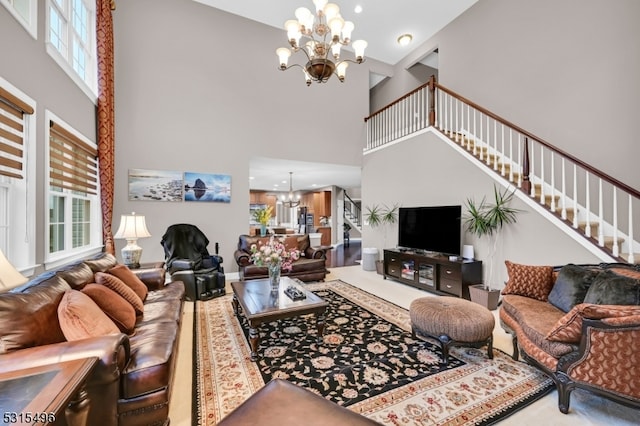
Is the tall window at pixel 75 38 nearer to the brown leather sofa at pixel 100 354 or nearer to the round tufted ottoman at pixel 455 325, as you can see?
the brown leather sofa at pixel 100 354

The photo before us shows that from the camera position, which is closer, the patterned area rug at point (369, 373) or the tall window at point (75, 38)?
the patterned area rug at point (369, 373)

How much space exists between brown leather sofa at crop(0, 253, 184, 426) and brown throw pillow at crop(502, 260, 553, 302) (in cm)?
308

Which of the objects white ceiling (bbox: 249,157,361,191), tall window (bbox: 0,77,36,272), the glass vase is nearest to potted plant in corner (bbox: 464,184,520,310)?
the glass vase

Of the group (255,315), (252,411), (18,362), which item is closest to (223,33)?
(255,315)

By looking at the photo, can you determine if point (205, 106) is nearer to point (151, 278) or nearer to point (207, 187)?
point (207, 187)

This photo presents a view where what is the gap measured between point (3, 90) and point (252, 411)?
2.88 meters

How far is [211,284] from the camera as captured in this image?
4047mm

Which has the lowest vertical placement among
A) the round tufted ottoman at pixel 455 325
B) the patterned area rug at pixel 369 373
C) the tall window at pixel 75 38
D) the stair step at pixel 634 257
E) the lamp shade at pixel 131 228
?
the patterned area rug at pixel 369 373

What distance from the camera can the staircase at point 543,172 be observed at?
3.03 meters

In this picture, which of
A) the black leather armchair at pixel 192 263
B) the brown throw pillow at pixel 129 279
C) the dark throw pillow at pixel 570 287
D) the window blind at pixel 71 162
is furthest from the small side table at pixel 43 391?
the dark throw pillow at pixel 570 287

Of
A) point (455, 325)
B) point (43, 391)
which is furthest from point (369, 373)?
point (43, 391)

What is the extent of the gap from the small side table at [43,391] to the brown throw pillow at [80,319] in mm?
422

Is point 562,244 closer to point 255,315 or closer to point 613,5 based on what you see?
point 613,5

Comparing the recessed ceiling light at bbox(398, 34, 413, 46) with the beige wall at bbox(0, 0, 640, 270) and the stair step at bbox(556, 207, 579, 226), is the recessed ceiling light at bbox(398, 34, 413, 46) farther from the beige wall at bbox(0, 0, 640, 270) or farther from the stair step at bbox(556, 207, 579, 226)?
the stair step at bbox(556, 207, 579, 226)
